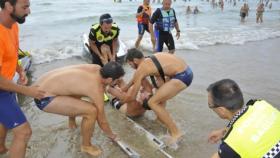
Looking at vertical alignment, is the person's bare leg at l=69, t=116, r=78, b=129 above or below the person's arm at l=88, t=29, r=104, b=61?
below

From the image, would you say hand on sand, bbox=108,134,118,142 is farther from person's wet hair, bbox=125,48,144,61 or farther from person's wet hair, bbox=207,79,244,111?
person's wet hair, bbox=207,79,244,111

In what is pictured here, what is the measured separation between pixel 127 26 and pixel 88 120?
16522 millimetres

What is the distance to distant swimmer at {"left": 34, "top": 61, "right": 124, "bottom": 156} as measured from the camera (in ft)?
13.6

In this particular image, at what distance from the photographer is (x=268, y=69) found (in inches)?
341

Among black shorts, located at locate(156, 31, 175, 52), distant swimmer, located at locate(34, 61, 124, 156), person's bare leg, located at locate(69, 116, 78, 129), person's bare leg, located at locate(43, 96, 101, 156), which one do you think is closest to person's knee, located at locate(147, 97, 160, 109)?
distant swimmer, located at locate(34, 61, 124, 156)

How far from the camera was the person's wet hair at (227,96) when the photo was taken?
8.14 feet

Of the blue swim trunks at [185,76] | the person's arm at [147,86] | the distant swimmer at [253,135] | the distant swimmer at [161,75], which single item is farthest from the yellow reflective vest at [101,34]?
the distant swimmer at [253,135]

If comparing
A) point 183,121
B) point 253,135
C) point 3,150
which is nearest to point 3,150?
point 3,150

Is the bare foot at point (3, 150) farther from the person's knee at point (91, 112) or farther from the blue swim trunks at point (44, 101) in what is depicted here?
the person's knee at point (91, 112)

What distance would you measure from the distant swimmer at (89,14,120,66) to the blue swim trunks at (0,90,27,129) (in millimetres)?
3028

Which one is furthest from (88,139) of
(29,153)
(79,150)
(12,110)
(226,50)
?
(226,50)

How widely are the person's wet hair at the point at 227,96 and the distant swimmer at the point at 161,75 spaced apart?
84.7 inches

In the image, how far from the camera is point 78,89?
4152mm

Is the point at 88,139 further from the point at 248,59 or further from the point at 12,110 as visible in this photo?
the point at 248,59
